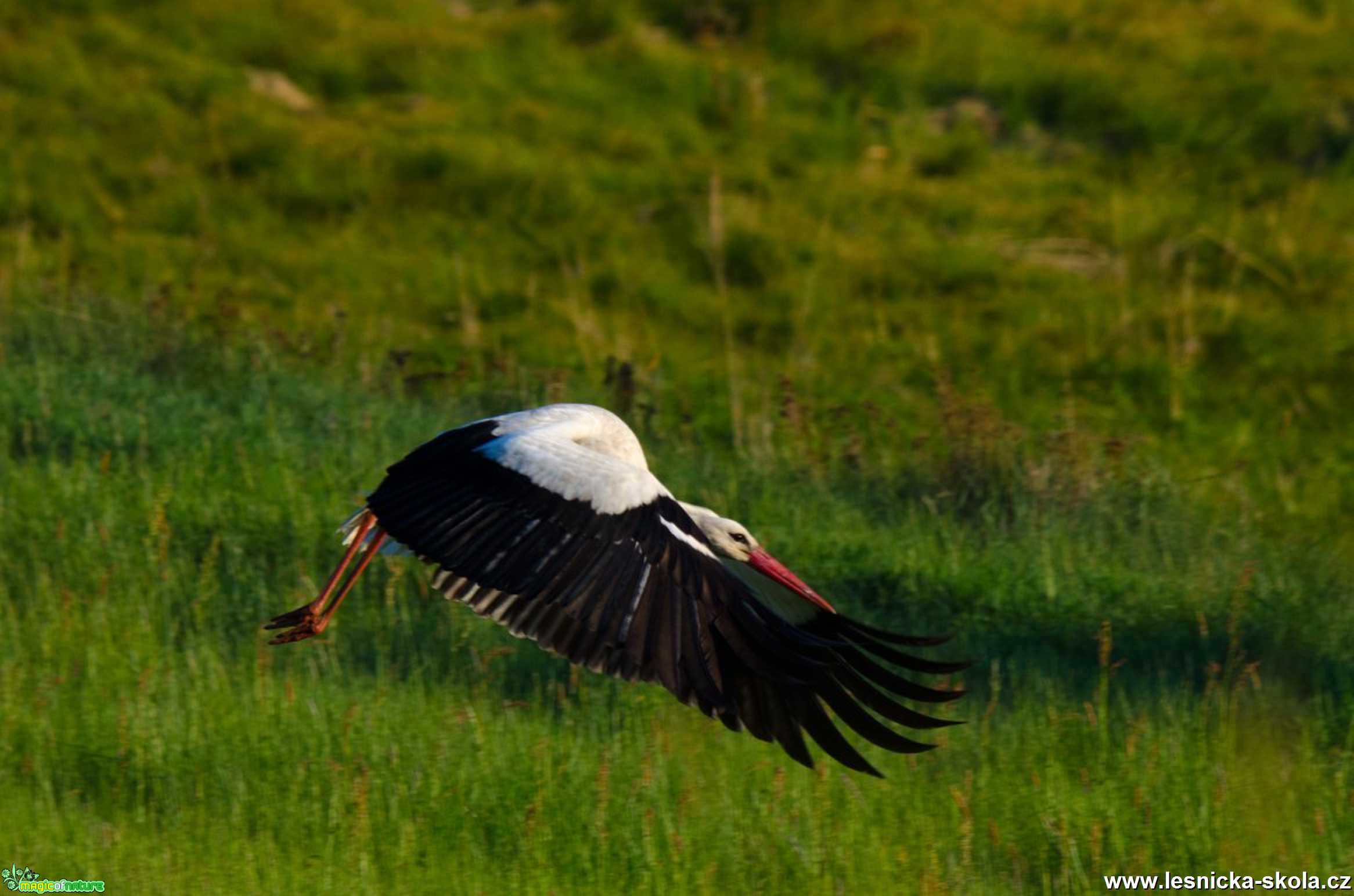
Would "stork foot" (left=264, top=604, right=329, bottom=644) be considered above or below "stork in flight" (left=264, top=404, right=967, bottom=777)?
below

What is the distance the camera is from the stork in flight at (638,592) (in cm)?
411

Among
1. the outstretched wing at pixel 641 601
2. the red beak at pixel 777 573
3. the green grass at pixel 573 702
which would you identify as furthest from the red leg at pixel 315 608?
the red beak at pixel 777 573

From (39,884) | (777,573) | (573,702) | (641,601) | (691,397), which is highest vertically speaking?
(641,601)

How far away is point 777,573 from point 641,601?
0.68 metres

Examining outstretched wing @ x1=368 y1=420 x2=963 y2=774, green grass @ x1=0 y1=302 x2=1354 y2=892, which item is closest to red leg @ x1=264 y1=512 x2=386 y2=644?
green grass @ x1=0 y1=302 x2=1354 y2=892

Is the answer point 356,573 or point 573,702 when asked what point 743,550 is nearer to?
point 573,702

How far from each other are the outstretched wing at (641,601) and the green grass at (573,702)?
0.47m

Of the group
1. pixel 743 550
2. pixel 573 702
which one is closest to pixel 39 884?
pixel 573 702

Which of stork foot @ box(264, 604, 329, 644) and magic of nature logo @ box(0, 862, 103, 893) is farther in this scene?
stork foot @ box(264, 604, 329, 644)

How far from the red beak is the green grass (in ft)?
1.74

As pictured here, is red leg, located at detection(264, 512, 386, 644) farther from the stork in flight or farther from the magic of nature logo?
the magic of nature logo

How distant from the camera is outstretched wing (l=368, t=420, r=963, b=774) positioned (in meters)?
4.10

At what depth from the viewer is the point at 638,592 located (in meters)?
4.17

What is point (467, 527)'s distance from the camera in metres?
4.43
